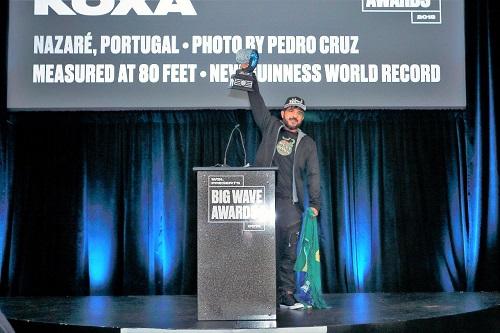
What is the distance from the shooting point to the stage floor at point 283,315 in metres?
3.10

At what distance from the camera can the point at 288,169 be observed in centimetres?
405

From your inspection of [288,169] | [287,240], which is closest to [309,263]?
[287,240]

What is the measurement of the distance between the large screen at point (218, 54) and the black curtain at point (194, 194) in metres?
0.30

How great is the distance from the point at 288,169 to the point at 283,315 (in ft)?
3.26

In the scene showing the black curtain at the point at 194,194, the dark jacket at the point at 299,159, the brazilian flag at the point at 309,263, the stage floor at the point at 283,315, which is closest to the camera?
the stage floor at the point at 283,315

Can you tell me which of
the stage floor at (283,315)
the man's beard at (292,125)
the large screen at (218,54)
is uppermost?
the large screen at (218,54)

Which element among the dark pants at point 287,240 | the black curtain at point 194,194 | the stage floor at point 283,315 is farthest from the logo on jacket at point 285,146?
the black curtain at point 194,194

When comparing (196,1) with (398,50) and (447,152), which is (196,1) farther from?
(447,152)

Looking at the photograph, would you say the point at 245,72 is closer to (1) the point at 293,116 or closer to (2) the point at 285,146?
(1) the point at 293,116

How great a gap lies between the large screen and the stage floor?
1.56 metres

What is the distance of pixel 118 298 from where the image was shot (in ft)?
15.3

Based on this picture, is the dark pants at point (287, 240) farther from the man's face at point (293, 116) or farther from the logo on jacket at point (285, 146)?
the man's face at point (293, 116)

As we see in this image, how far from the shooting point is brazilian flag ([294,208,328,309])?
3852 mm

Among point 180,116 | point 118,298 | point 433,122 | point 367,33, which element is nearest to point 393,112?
point 433,122
